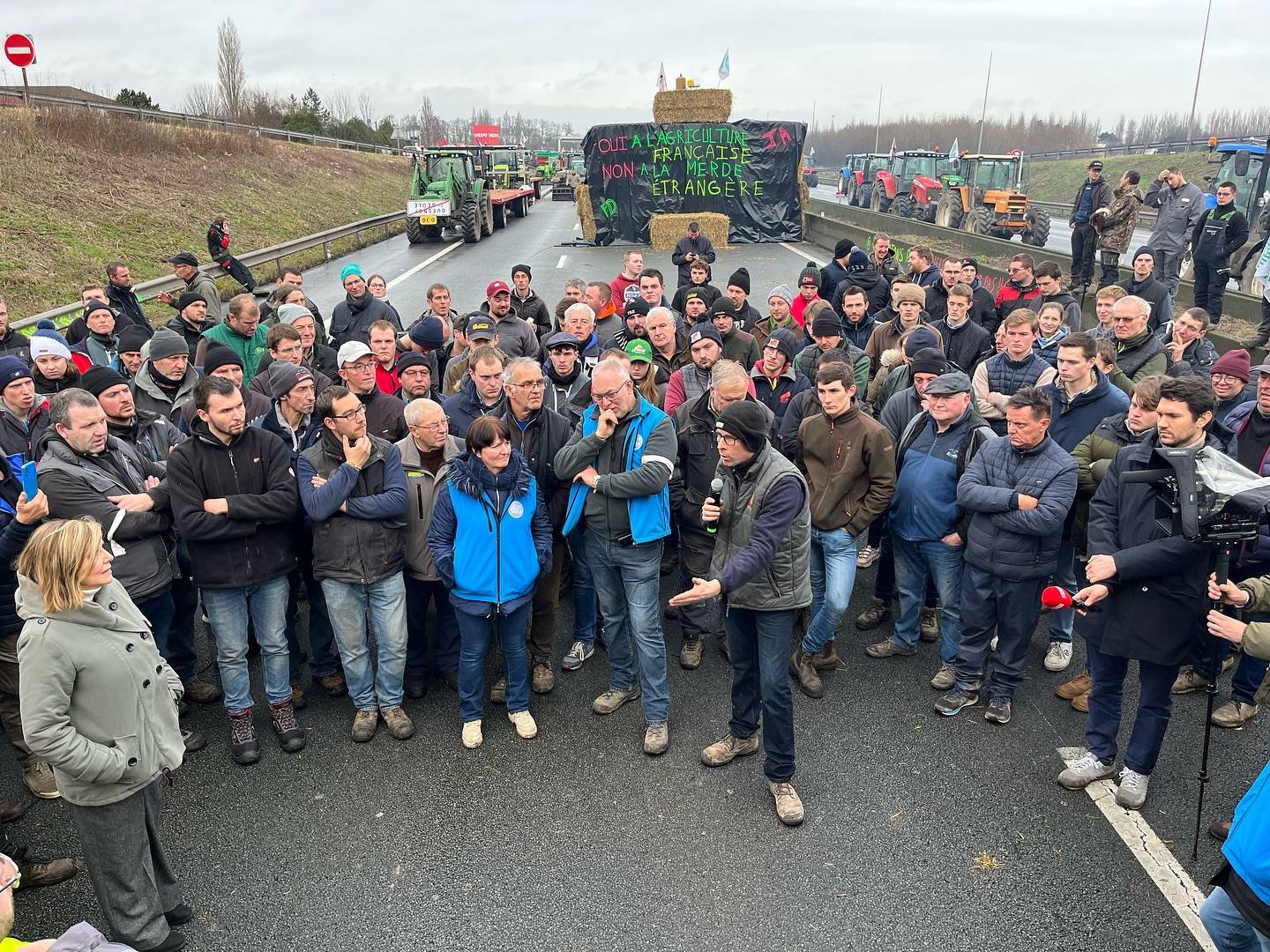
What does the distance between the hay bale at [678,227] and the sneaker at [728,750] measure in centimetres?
2140

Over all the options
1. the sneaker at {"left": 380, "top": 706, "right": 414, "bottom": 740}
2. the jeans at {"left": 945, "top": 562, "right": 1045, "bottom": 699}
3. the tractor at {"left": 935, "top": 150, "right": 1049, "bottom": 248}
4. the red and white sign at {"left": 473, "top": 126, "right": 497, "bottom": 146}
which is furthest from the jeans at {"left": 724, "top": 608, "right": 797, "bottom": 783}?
the red and white sign at {"left": 473, "top": 126, "right": 497, "bottom": 146}

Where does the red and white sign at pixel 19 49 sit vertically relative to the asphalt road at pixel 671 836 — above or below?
above

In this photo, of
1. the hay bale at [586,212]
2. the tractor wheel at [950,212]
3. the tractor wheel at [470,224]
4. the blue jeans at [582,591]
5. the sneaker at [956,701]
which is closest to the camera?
the sneaker at [956,701]

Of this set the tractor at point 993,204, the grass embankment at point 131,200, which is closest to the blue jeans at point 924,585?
the grass embankment at point 131,200

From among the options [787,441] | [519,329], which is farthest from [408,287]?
[787,441]

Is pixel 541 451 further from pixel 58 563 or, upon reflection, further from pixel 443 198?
pixel 443 198

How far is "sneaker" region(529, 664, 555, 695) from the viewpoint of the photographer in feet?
18.0

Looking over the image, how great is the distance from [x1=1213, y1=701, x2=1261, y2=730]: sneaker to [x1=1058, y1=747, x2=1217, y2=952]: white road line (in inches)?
42.2

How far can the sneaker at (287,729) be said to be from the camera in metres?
4.89

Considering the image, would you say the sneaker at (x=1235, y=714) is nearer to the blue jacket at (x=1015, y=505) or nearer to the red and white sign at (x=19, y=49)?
the blue jacket at (x=1015, y=505)

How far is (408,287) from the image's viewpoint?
18578 millimetres

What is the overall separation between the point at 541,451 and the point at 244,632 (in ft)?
6.42

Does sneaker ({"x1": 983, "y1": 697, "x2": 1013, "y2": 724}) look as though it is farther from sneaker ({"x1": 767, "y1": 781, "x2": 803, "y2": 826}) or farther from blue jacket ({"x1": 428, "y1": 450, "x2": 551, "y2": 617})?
blue jacket ({"x1": 428, "y1": 450, "x2": 551, "y2": 617})

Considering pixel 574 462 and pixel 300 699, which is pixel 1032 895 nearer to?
pixel 574 462
